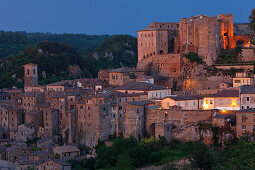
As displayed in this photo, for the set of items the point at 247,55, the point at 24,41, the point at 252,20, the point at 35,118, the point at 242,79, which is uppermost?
the point at 24,41

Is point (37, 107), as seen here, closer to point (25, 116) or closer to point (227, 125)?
point (25, 116)

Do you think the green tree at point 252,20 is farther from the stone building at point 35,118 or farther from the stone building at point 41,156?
the stone building at point 41,156

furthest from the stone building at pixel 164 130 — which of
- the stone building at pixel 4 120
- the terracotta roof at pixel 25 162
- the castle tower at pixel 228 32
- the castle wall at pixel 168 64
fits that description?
the stone building at pixel 4 120

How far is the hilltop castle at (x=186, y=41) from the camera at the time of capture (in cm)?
5972

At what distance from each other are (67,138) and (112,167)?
886cm

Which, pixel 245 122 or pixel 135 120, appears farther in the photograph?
pixel 135 120

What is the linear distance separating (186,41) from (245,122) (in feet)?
64.1

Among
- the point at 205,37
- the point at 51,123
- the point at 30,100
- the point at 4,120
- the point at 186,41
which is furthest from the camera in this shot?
the point at 186,41

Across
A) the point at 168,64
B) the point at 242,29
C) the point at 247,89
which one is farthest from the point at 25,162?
the point at 242,29

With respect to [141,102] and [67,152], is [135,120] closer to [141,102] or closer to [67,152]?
[141,102]

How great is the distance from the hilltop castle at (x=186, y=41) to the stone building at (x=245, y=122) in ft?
51.3

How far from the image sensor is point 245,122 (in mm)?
44219

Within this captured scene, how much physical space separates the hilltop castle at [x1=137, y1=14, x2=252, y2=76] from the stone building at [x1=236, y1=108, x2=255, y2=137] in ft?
51.3

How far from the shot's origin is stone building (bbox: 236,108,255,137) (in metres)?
44.1
